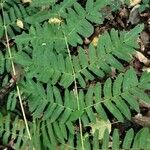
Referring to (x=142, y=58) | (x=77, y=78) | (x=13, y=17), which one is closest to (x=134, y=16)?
(x=142, y=58)

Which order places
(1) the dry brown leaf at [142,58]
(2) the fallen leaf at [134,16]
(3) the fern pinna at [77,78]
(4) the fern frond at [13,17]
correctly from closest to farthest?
(3) the fern pinna at [77,78] → (4) the fern frond at [13,17] → (1) the dry brown leaf at [142,58] → (2) the fallen leaf at [134,16]

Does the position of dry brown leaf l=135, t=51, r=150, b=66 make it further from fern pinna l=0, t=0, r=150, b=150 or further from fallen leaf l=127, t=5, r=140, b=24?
fern pinna l=0, t=0, r=150, b=150

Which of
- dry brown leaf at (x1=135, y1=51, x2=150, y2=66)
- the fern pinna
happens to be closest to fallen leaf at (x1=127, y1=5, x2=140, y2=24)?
dry brown leaf at (x1=135, y1=51, x2=150, y2=66)

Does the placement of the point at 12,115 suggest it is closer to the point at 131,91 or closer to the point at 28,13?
the point at 28,13

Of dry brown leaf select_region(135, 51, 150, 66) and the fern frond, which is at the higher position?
the fern frond

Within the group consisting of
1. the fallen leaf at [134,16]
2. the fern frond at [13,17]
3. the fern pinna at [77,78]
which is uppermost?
the fallen leaf at [134,16]

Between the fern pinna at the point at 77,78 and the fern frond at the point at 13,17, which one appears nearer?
the fern pinna at the point at 77,78

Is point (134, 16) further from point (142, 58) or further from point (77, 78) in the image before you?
point (77, 78)

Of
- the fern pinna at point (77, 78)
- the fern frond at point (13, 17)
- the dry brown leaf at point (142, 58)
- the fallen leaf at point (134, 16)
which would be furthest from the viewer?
the fallen leaf at point (134, 16)

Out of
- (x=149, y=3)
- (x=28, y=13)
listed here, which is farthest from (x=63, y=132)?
(x=149, y=3)

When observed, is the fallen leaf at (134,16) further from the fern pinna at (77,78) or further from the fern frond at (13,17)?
the fern pinna at (77,78)

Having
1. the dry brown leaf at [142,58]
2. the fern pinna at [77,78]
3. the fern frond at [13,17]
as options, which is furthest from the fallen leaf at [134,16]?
the fern pinna at [77,78]

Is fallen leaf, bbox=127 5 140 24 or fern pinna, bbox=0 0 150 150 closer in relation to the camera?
fern pinna, bbox=0 0 150 150

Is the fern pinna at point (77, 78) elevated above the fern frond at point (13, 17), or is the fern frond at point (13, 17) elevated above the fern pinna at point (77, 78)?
the fern frond at point (13, 17)
